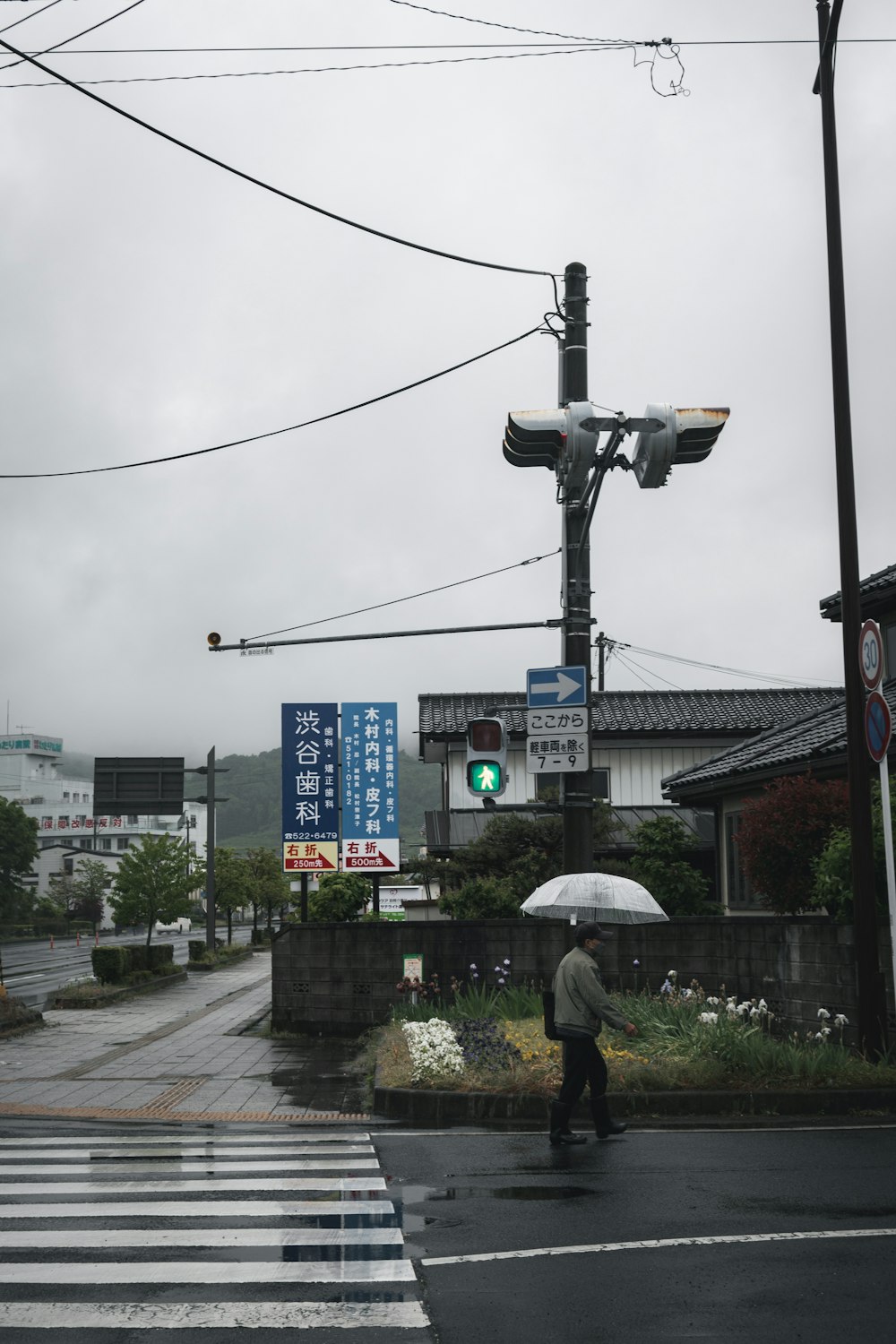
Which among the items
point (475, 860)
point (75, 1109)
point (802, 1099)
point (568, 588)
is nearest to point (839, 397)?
point (568, 588)

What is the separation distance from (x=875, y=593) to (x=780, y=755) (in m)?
3.06

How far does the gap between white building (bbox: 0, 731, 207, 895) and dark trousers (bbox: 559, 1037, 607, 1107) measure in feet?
444

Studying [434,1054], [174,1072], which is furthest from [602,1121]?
[174,1072]

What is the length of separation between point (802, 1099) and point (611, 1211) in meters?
4.41

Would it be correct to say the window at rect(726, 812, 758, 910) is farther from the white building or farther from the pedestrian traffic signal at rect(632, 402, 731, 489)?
the white building

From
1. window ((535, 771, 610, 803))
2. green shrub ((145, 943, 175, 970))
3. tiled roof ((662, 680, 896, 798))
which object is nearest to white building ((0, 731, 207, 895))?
green shrub ((145, 943, 175, 970))

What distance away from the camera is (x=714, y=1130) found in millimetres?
11062

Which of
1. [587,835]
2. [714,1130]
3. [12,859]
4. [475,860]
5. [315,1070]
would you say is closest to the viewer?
[714,1130]

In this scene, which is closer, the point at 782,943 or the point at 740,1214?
the point at 740,1214

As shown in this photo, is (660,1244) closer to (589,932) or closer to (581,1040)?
(581,1040)

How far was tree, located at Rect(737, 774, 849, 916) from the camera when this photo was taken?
52.0ft

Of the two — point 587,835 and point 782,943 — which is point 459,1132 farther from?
point 782,943

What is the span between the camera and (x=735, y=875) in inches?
899

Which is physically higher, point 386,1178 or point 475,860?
point 475,860
